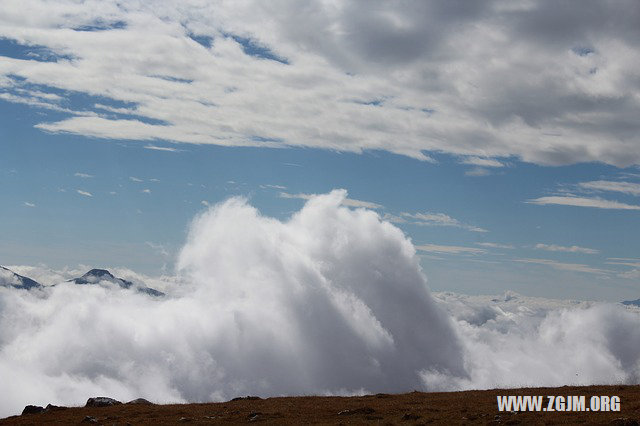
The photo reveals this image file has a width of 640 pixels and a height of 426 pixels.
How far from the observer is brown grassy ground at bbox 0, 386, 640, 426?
4597cm

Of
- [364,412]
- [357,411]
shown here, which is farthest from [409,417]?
[357,411]

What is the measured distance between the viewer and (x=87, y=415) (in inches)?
2458

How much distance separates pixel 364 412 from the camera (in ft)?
180

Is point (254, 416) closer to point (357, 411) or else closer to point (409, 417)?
point (357, 411)

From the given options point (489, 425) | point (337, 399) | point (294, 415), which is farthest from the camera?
point (337, 399)

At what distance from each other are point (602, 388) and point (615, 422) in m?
21.6

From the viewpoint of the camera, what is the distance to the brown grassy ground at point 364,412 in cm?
4597

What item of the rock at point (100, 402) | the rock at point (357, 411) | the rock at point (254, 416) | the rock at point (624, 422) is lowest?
the rock at point (100, 402)

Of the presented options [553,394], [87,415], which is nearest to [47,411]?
[87,415]

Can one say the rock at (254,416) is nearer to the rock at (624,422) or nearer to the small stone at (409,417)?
the small stone at (409,417)

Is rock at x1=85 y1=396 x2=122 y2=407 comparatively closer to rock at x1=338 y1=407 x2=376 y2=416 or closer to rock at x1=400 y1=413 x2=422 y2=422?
rock at x1=338 y1=407 x2=376 y2=416

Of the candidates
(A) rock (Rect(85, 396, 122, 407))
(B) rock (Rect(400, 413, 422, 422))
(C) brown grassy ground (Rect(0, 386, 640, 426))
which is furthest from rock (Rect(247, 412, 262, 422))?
(A) rock (Rect(85, 396, 122, 407))

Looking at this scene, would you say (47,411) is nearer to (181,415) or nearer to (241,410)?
(181,415)

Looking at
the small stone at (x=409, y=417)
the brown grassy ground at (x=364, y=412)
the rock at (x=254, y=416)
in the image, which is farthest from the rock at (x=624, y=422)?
the rock at (x=254, y=416)
